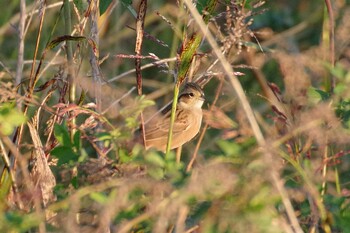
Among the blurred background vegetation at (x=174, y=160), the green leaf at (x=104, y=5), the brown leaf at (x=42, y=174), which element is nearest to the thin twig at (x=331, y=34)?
the blurred background vegetation at (x=174, y=160)

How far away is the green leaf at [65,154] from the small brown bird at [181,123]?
4.66ft

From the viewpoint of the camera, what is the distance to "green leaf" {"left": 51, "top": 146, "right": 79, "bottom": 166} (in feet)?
9.62

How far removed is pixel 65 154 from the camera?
9.64 feet

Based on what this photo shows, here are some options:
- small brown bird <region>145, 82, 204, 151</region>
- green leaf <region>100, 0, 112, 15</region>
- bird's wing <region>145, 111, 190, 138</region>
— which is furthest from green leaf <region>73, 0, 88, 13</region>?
bird's wing <region>145, 111, 190, 138</region>

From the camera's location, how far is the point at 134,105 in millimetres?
2953

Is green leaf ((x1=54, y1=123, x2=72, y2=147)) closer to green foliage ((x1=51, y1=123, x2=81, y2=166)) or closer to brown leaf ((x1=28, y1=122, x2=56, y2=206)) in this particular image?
green foliage ((x1=51, y1=123, x2=81, y2=166))

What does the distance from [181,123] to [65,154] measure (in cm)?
244

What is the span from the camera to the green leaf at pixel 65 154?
2932mm

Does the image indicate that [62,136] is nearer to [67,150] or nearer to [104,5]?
[67,150]

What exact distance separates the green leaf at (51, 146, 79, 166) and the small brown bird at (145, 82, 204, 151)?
4.66 feet

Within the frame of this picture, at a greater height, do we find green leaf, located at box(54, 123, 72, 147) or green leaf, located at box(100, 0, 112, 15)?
green leaf, located at box(100, 0, 112, 15)

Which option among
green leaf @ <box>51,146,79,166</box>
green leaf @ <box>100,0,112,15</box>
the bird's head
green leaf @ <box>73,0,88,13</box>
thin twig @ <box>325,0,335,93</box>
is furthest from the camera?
the bird's head

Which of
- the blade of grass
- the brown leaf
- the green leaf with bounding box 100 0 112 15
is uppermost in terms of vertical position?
the green leaf with bounding box 100 0 112 15

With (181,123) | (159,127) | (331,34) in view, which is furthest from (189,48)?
(181,123)
